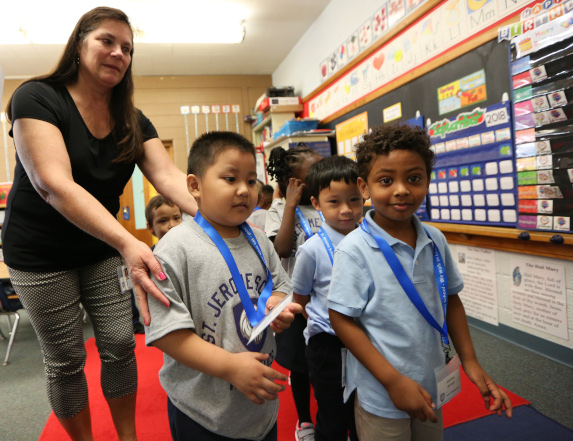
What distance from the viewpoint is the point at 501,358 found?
A: 7.71 ft

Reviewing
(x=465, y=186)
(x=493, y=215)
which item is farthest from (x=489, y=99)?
(x=493, y=215)

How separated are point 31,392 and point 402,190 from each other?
100 inches

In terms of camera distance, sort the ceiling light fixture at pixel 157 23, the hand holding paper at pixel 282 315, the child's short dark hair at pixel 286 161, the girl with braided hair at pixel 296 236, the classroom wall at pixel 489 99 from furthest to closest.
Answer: the ceiling light fixture at pixel 157 23, the classroom wall at pixel 489 99, the child's short dark hair at pixel 286 161, the girl with braided hair at pixel 296 236, the hand holding paper at pixel 282 315

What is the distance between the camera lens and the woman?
110 centimetres

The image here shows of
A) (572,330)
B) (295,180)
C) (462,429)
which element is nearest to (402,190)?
(295,180)

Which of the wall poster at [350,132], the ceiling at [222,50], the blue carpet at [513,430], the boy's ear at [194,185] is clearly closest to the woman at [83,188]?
the boy's ear at [194,185]

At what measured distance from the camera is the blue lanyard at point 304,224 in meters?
1.66

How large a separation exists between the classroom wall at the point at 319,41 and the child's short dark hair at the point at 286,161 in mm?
2491

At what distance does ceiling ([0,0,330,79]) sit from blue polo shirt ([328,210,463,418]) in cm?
449

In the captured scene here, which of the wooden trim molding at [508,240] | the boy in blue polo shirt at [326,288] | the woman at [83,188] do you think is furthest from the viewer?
the wooden trim molding at [508,240]

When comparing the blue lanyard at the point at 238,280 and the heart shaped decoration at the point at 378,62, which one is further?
the heart shaped decoration at the point at 378,62

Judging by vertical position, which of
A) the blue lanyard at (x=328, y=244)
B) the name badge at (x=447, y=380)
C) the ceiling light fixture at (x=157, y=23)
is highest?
the ceiling light fixture at (x=157, y=23)

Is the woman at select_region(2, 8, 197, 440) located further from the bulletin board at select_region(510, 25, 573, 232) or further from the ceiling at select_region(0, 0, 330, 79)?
the ceiling at select_region(0, 0, 330, 79)

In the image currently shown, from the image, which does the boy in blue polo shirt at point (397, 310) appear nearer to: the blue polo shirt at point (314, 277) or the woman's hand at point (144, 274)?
the blue polo shirt at point (314, 277)
